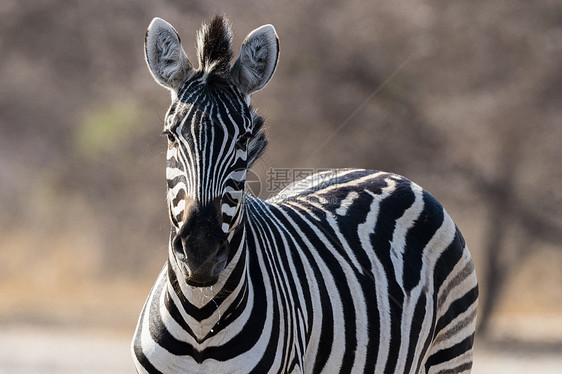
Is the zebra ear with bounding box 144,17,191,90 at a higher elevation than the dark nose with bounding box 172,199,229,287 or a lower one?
higher

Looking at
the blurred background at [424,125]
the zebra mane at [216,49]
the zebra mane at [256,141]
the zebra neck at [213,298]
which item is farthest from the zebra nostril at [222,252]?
the blurred background at [424,125]

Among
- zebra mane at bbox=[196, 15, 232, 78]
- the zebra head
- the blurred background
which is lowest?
the zebra head

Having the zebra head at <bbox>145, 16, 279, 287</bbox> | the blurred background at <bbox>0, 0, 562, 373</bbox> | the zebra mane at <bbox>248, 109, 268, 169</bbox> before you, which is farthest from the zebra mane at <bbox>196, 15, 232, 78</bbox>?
the blurred background at <bbox>0, 0, 562, 373</bbox>

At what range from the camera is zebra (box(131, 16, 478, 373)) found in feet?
10.4

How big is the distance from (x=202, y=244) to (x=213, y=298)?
1.47 ft

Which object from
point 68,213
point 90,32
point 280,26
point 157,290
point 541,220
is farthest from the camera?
point 68,213

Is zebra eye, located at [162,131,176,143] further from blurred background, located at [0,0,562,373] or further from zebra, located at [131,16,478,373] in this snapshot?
blurred background, located at [0,0,562,373]

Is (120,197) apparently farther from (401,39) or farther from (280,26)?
(401,39)

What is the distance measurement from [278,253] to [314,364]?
1.79 feet

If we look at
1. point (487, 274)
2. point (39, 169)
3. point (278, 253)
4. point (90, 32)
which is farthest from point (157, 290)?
point (39, 169)

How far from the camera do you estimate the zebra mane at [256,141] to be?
3.64 meters

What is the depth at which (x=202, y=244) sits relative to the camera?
296 cm

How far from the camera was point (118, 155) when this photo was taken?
18.4 metres

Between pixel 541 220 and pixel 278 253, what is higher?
pixel 541 220
